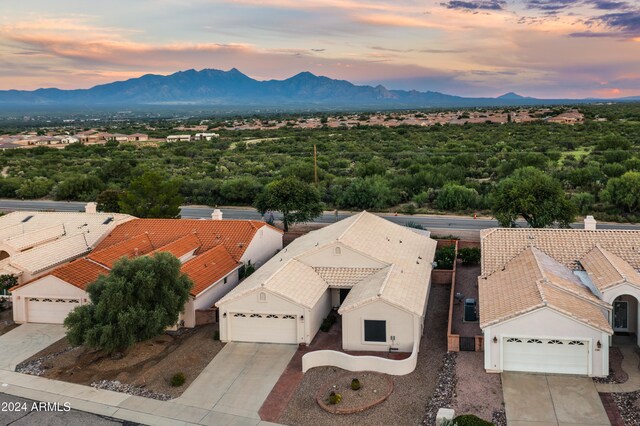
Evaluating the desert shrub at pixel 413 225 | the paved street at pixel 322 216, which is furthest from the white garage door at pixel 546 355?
A: the paved street at pixel 322 216

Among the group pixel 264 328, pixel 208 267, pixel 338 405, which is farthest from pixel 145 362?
pixel 338 405

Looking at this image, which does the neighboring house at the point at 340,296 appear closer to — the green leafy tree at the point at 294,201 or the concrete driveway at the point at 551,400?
the concrete driveway at the point at 551,400

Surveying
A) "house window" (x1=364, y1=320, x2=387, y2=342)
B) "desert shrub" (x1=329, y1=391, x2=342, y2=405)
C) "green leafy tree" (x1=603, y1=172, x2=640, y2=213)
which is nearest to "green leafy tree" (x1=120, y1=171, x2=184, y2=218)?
"house window" (x1=364, y1=320, x2=387, y2=342)

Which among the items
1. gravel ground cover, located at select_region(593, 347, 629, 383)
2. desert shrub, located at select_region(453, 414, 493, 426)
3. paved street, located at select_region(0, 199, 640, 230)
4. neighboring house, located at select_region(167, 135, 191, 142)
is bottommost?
gravel ground cover, located at select_region(593, 347, 629, 383)

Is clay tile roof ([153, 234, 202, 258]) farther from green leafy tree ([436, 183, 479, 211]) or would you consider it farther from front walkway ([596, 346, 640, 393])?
green leafy tree ([436, 183, 479, 211])

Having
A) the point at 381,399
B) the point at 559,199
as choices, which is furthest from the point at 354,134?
the point at 381,399

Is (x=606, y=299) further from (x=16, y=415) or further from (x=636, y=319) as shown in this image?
(x=16, y=415)
